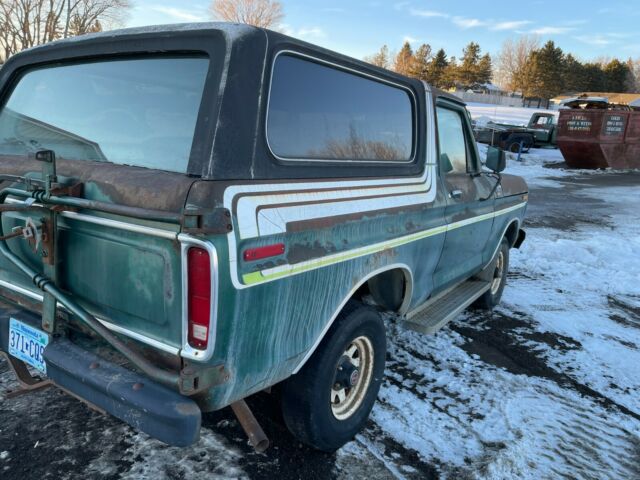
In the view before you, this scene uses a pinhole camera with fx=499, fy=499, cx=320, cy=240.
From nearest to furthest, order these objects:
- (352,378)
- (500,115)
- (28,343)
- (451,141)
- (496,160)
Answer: (28,343) → (352,378) → (451,141) → (496,160) → (500,115)

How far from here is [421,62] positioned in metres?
76.1

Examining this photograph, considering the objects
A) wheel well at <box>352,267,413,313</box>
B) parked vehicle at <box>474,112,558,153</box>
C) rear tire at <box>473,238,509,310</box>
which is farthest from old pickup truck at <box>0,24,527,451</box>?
parked vehicle at <box>474,112,558,153</box>

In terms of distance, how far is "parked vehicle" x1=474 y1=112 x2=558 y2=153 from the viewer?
2331 cm

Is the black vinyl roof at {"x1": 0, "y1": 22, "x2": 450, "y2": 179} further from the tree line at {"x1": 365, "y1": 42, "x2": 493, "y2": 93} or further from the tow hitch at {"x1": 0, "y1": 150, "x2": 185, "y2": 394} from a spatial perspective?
the tree line at {"x1": 365, "y1": 42, "x2": 493, "y2": 93}

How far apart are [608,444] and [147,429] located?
269 cm

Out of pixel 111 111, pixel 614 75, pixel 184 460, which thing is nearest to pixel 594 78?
pixel 614 75

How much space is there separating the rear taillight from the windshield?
1.50ft

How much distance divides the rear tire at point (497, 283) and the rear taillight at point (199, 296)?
3.78 m

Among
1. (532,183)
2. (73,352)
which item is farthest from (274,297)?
(532,183)

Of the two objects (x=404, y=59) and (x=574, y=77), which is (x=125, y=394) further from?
(x=404, y=59)

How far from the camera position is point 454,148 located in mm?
3953

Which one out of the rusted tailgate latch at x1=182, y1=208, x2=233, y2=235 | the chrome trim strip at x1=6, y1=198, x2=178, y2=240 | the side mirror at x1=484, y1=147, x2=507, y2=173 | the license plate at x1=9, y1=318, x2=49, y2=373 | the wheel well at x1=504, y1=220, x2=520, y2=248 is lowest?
the license plate at x1=9, y1=318, x2=49, y2=373

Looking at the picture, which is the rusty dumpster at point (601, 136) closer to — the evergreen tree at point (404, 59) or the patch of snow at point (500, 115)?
the patch of snow at point (500, 115)

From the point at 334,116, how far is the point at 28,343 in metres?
1.88
